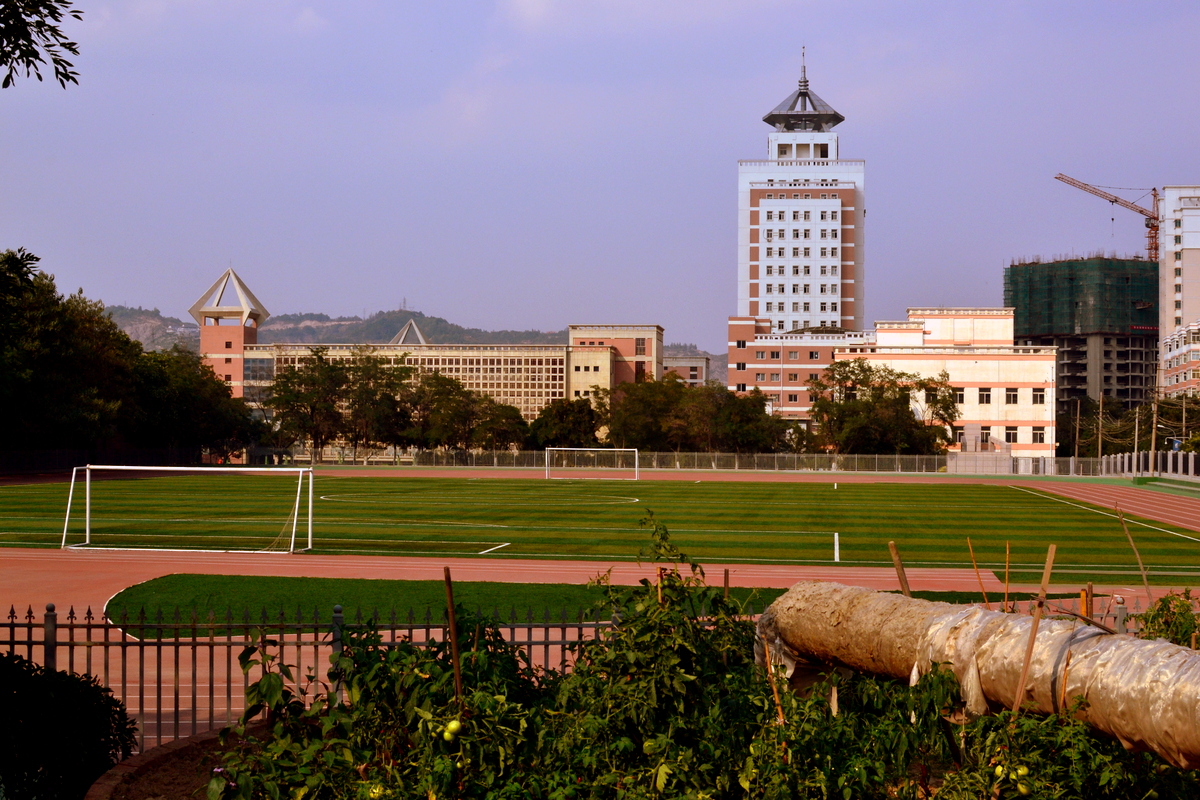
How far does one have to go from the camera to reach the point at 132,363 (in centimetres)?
7688

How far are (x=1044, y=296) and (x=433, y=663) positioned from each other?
20117cm

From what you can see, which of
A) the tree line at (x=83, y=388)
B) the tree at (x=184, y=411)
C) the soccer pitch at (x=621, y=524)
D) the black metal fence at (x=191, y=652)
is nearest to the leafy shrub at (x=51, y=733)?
the black metal fence at (x=191, y=652)

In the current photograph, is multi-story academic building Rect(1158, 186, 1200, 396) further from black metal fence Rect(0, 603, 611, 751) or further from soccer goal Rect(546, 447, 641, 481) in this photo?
black metal fence Rect(0, 603, 611, 751)

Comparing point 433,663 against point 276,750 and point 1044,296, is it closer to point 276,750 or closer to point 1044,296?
point 276,750

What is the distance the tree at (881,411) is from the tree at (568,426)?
21298 millimetres

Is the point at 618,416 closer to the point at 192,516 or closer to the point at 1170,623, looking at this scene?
the point at 192,516

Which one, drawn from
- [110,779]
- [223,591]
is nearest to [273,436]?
[223,591]

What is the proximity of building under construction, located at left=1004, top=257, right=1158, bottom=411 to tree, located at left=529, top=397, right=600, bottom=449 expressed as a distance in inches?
4357

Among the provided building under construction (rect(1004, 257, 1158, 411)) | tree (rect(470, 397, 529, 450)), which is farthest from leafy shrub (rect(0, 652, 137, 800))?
building under construction (rect(1004, 257, 1158, 411))

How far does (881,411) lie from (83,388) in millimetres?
60714

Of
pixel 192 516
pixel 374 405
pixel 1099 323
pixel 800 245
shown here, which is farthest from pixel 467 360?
pixel 192 516

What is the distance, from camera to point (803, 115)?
163 meters

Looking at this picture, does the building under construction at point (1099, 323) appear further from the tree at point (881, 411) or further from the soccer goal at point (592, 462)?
the soccer goal at point (592, 462)

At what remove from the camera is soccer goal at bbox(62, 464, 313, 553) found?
78.1ft
